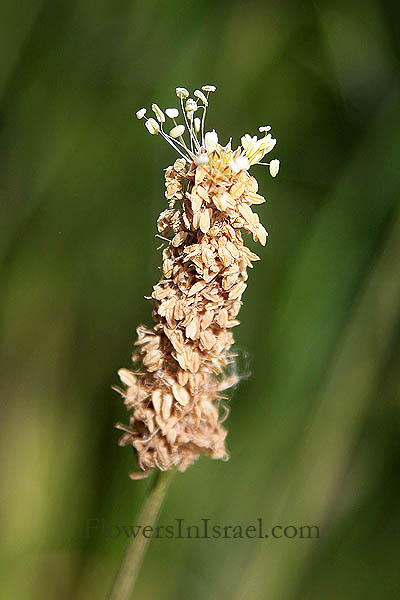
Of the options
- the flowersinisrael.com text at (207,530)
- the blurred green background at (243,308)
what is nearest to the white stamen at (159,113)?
the blurred green background at (243,308)

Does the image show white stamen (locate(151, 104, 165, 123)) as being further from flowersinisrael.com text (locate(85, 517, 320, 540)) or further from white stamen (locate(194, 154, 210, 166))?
flowersinisrael.com text (locate(85, 517, 320, 540))

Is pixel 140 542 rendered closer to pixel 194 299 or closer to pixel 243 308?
pixel 194 299

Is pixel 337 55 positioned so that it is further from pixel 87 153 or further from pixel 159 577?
pixel 159 577

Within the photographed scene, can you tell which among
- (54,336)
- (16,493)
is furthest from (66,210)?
(16,493)

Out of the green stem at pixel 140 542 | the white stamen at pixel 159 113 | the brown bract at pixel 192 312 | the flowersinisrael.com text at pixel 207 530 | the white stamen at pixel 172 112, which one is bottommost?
the flowersinisrael.com text at pixel 207 530

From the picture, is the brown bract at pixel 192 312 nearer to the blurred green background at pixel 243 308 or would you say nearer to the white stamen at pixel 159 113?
the white stamen at pixel 159 113

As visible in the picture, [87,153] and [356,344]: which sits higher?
[87,153]
